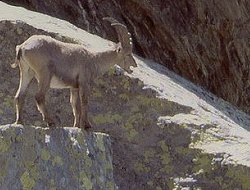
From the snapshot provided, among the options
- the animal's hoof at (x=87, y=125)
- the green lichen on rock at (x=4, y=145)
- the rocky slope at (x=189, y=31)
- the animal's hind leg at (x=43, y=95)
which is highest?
the animal's hind leg at (x=43, y=95)

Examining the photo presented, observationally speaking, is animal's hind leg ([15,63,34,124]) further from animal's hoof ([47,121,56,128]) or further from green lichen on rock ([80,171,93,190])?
green lichen on rock ([80,171,93,190])

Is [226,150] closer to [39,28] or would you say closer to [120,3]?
[39,28]

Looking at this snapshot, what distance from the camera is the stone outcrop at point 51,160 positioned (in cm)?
835

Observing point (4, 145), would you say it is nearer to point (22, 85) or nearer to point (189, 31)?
A: point (22, 85)

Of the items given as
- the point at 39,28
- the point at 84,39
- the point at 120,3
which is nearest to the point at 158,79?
the point at 84,39

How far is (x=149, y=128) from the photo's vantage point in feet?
33.3

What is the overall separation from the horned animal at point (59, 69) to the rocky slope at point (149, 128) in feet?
1.49

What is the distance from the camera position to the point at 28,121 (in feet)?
33.1

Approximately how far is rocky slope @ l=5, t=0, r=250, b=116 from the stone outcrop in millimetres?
5826

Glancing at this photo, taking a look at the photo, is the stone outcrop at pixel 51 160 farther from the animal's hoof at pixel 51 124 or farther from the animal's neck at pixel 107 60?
the animal's neck at pixel 107 60

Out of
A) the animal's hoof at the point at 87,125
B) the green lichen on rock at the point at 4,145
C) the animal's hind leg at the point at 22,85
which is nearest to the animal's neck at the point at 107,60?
the animal's hoof at the point at 87,125

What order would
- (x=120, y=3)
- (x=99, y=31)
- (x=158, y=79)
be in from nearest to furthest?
(x=158, y=79), (x=99, y=31), (x=120, y=3)

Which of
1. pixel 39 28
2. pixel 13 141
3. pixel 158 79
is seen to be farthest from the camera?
pixel 158 79

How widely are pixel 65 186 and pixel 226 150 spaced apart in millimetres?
2227
